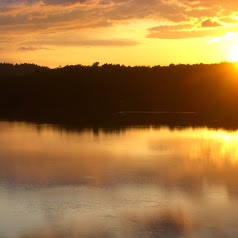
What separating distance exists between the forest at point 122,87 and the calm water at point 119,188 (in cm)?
3312

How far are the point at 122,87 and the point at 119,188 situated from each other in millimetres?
55820

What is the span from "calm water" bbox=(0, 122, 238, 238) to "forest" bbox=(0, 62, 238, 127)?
33122 mm

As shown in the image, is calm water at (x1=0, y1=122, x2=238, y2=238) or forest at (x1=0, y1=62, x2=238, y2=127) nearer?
calm water at (x1=0, y1=122, x2=238, y2=238)

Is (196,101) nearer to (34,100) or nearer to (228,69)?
(228,69)

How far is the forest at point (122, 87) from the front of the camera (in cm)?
5816

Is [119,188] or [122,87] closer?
[119,188]

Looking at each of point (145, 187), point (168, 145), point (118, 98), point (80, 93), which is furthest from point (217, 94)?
point (145, 187)

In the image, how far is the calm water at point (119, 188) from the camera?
9.72 metres

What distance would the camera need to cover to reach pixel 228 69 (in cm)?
6700

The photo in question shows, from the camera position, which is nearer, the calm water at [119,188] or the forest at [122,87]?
the calm water at [119,188]

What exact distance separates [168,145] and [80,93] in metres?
45.5

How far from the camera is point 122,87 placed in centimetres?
6844

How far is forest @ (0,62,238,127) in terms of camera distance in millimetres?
58156

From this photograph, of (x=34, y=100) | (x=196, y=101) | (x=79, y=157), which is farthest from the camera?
(x=34, y=100)
